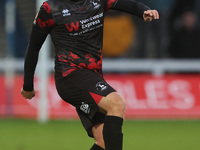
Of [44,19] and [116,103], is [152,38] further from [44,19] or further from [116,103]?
[116,103]

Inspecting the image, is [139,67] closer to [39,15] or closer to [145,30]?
[145,30]

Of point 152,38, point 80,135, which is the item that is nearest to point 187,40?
point 152,38

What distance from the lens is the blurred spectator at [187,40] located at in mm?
13273

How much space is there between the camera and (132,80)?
12.4 meters

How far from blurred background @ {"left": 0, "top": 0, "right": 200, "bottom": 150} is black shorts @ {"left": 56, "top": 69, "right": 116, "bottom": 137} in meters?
3.28

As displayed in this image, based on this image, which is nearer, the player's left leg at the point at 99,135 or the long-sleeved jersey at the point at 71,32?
the long-sleeved jersey at the point at 71,32

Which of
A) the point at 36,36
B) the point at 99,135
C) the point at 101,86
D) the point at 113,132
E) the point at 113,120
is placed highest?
the point at 36,36

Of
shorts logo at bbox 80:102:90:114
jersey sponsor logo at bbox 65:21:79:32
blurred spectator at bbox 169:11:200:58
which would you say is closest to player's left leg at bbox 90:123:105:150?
shorts logo at bbox 80:102:90:114

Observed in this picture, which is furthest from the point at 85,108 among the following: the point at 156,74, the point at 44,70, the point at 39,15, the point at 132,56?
the point at 132,56

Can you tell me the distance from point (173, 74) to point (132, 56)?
1.34 meters

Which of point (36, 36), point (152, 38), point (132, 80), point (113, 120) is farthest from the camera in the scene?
point (152, 38)

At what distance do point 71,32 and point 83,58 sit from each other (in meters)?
0.28

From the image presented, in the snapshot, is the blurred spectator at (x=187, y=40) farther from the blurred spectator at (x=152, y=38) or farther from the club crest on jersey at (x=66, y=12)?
the club crest on jersey at (x=66, y=12)

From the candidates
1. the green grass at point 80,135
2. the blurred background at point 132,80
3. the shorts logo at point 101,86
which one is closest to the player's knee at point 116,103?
the shorts logo at point 101,86
